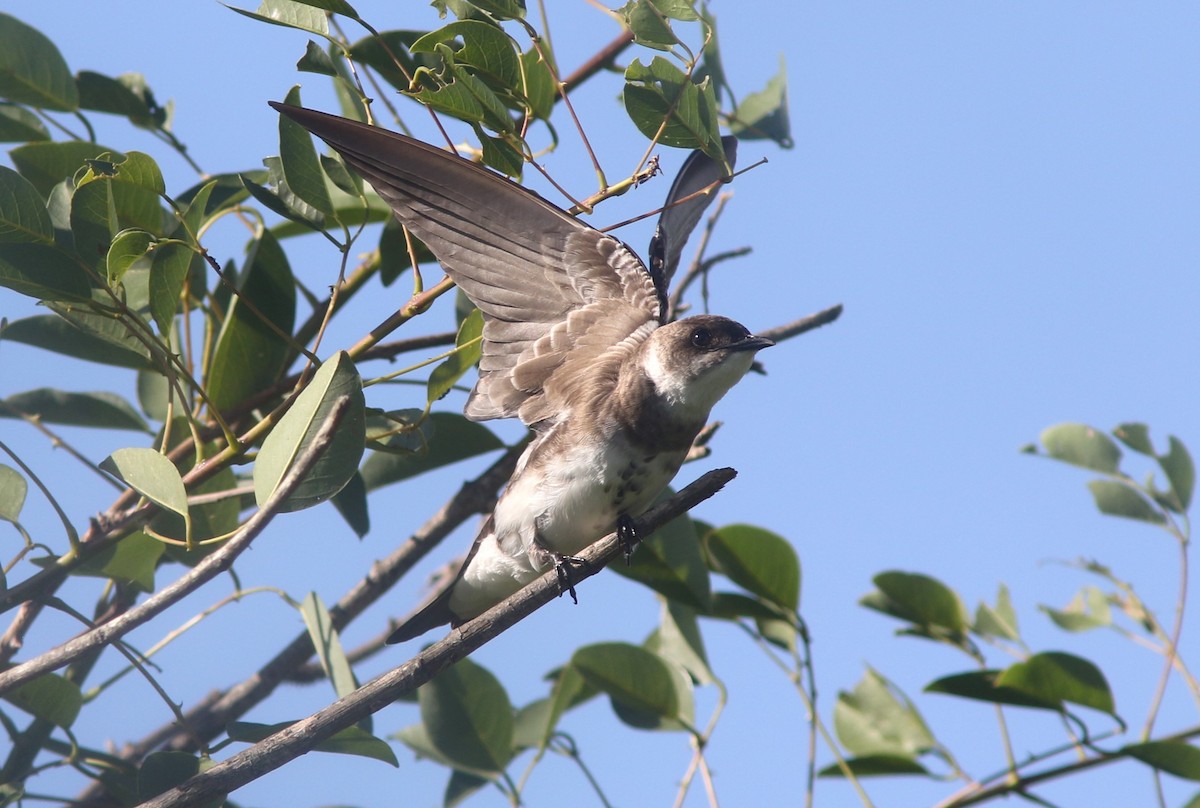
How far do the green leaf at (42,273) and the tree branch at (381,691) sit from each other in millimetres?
878

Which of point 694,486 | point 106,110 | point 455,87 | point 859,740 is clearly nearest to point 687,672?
point 859,740

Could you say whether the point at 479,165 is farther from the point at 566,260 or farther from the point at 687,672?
the point at 687,672

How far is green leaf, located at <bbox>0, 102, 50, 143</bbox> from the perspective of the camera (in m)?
2.67

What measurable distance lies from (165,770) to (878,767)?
5.37 ft

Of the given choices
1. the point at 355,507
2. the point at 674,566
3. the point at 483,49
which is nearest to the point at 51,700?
the point at 355,507

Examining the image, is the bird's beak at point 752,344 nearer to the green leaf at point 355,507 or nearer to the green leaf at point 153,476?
the green leaf at point 355,507

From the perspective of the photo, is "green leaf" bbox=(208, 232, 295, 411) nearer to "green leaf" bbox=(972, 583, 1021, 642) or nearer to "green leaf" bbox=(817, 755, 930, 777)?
"green leaf" bbox=(817, 755, 930, 777)

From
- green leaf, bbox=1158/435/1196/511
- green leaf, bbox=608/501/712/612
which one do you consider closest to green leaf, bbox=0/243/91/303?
green leaf, bbox=608/501/712/612

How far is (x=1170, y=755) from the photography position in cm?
240

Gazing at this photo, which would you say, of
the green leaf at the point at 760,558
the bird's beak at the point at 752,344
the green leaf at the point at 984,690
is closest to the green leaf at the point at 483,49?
the bird's beak at the point at 752,344

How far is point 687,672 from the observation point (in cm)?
294

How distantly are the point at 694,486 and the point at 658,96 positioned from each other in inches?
28.9

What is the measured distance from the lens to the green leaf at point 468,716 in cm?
284

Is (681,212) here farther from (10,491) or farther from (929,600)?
(10,491)
